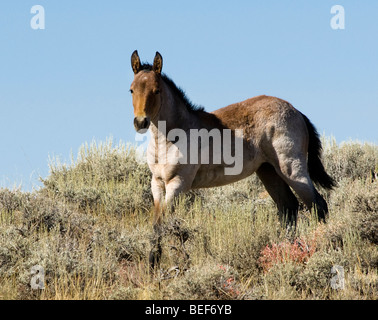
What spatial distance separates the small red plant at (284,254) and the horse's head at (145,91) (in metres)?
2.49

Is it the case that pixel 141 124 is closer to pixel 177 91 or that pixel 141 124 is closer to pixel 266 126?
pixel 177 91

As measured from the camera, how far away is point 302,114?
405 inches

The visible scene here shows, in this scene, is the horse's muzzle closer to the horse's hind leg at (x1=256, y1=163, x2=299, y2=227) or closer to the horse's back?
the horse's back

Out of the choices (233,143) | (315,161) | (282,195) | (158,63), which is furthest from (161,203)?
(315,161)

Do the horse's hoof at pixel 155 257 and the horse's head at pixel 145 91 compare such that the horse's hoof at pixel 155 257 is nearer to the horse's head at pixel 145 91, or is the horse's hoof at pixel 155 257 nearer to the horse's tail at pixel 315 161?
the horse's head at pixel 145 91

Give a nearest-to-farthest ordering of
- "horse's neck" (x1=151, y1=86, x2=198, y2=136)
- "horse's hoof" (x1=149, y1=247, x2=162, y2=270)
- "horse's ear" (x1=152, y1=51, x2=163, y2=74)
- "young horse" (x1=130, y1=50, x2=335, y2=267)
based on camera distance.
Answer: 1. "horse's hoof" (x1=149, y1=247, x2=162, y2=270)
2. "young horse" (x1=130, y1=50, x2=335, y2=267)
3. "horse's ear" (x1=152, y1=51, x2=163, y2=74)
4. "horse's neck" (x1=151, y1=86, x2=198, y2=136)

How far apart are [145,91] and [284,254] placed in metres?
3.11

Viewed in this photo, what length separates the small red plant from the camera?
7.23 m

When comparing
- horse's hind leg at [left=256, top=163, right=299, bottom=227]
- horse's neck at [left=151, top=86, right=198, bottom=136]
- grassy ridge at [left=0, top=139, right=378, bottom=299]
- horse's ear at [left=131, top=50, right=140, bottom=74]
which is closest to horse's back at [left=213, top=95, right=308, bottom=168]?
horse's hind leg at [left=256, top=163, right=299, bottom=227]

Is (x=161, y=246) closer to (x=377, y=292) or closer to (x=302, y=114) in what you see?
(x=377, y=292)

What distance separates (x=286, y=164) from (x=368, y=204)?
1988 millimetres

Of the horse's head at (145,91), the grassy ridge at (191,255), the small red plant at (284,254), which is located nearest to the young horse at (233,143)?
the horse's head at (145,91)
